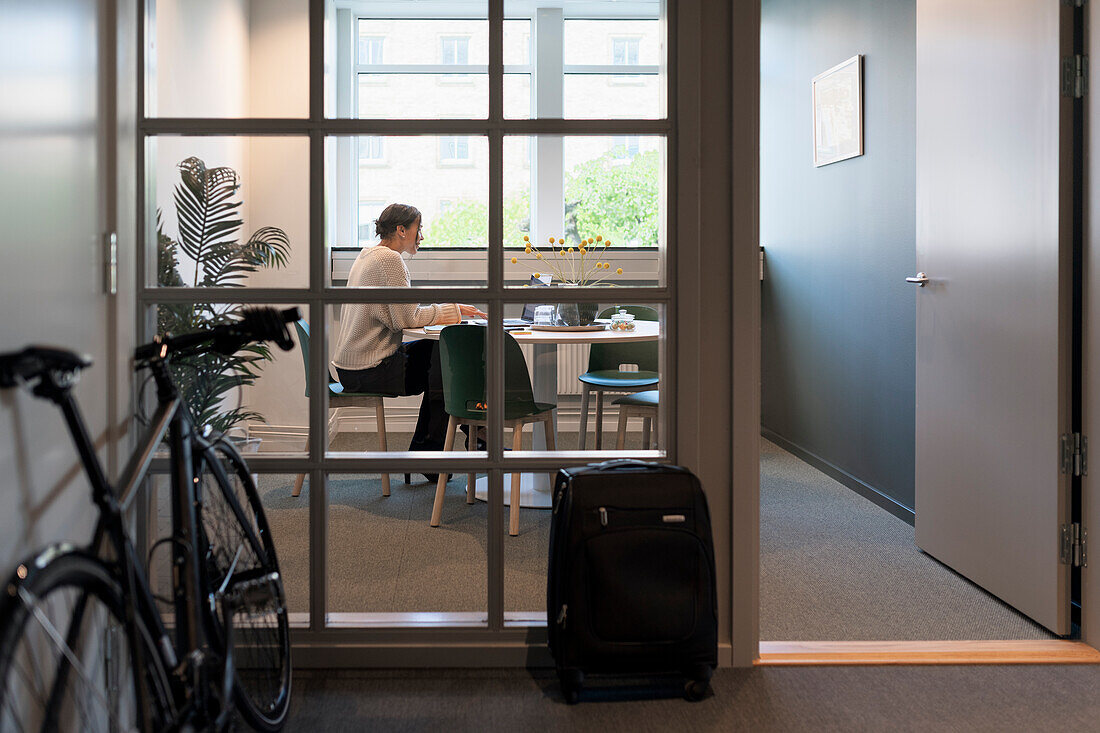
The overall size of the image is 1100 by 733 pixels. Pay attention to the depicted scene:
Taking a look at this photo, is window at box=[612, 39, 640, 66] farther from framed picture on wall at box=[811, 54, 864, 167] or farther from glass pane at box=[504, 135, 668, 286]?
framed picture on wall at box=[811, 54, 864, 167]

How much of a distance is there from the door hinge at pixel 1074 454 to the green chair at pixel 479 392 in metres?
1.46

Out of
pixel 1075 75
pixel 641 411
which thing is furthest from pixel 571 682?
pixel 1075 75

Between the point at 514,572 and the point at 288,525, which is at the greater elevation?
the point at 288,525

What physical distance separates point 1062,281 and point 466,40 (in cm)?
174

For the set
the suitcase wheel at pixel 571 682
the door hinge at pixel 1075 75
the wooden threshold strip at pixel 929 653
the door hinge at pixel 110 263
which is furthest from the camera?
the door hinge at pixel 1075 75

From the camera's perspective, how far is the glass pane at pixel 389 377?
222 centimetres

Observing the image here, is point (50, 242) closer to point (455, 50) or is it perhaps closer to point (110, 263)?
point (110, 263)

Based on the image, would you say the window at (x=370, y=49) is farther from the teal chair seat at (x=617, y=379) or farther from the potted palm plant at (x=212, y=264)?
the teal chair seat at (x=617, y=379)

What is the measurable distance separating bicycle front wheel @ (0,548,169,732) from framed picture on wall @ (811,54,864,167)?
3776mm

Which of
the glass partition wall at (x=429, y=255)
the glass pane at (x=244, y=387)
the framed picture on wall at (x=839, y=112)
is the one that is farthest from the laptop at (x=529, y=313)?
the framed picture on wall at (x=839, y=112)

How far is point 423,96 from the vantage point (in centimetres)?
219

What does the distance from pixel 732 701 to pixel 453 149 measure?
146 centimetres

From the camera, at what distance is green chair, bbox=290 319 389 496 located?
7.32 ft

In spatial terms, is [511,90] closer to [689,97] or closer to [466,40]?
[466,40]
